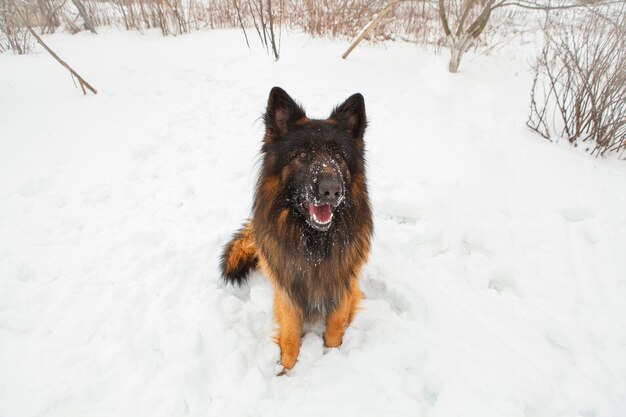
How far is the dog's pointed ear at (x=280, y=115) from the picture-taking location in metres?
2.01

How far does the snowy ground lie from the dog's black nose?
3.93ft

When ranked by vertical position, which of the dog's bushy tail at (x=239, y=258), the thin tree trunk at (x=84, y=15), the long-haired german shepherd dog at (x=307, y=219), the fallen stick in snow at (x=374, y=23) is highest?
the thin tree trunk at (x=84, y=15)

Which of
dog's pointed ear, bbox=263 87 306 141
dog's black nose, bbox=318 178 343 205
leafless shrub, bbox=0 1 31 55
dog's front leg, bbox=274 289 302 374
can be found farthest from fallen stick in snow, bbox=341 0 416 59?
leafless shrub, bbox=0 1 31 55

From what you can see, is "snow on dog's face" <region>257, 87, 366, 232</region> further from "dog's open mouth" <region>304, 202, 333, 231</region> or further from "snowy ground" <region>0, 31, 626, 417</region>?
"snowy ground" <region>0, 31, 626, 417</region>

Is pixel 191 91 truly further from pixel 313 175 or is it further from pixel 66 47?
pixel 313 175

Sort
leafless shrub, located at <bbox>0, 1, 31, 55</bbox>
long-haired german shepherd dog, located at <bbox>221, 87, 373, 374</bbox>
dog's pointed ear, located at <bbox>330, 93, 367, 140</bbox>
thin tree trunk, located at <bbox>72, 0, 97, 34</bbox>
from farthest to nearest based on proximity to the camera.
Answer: thin tree trunk, located at <bbox>72, 0, 97, 34</bbox> < leafless shrub, located at <bbox>0, 1, 31, 55</bbox> < dog's pointed ear, located at <bbox>330, 93, 367, 140</bbox> < long-haired german shepherd dog, located at <bbox>221, 87, 373, 374</bbox>

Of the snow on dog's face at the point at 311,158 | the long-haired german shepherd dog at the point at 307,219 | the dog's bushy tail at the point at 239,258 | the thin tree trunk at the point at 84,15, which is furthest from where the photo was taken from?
the thin tree trunk at the point at 84,15

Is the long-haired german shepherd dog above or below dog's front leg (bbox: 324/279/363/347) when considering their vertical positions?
above

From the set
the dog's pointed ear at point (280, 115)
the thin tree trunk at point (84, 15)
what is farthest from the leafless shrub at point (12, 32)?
the dog's pointed ear at point (280, 115)

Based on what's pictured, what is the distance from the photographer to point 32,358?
2.08 m

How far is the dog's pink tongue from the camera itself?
1808 mm

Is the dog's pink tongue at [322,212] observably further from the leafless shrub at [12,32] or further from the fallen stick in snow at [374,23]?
the leafless shrub at [12,32]

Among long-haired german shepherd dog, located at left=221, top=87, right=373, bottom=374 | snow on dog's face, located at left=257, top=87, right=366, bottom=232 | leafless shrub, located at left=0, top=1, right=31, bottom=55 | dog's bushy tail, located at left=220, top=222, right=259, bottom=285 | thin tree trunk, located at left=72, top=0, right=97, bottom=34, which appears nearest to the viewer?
snow on dog's face, located at left=257, top=87, right=366, bottom=232

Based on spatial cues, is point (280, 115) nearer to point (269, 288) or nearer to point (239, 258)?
point (239, 258)
